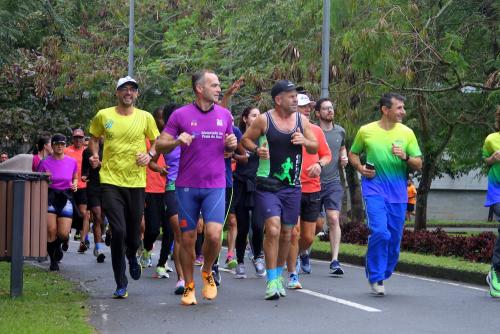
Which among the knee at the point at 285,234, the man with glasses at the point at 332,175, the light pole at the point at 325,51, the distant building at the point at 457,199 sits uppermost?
the light pole at the point at 325,51

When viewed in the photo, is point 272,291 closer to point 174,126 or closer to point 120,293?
point 120,293

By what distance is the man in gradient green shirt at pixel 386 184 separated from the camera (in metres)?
11.7

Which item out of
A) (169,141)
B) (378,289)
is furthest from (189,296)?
(378,289)

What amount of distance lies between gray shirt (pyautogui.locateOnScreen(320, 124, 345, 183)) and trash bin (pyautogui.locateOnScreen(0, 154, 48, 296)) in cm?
461

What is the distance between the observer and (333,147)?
584 inches

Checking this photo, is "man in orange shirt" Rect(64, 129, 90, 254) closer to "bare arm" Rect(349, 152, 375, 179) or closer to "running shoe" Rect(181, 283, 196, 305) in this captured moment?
"bare arm" Rect(349, 152, 375, 179)

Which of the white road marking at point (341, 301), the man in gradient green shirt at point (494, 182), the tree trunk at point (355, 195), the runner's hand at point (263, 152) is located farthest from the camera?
the tree trunk at point (355, 195)

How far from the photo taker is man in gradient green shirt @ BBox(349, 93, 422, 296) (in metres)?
11.7

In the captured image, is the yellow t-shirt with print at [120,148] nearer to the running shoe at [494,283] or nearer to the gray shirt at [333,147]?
the running shoe at [494,283]

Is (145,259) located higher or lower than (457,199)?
higher

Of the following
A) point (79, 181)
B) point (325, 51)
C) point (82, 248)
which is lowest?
point (82, 248)

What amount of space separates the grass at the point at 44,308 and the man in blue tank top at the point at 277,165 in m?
1.88

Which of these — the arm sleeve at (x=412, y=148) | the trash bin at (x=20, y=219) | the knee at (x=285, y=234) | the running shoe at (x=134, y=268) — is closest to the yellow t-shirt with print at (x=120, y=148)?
the trash bin at (x=20, y=219)

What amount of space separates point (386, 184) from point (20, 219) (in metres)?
3.72
